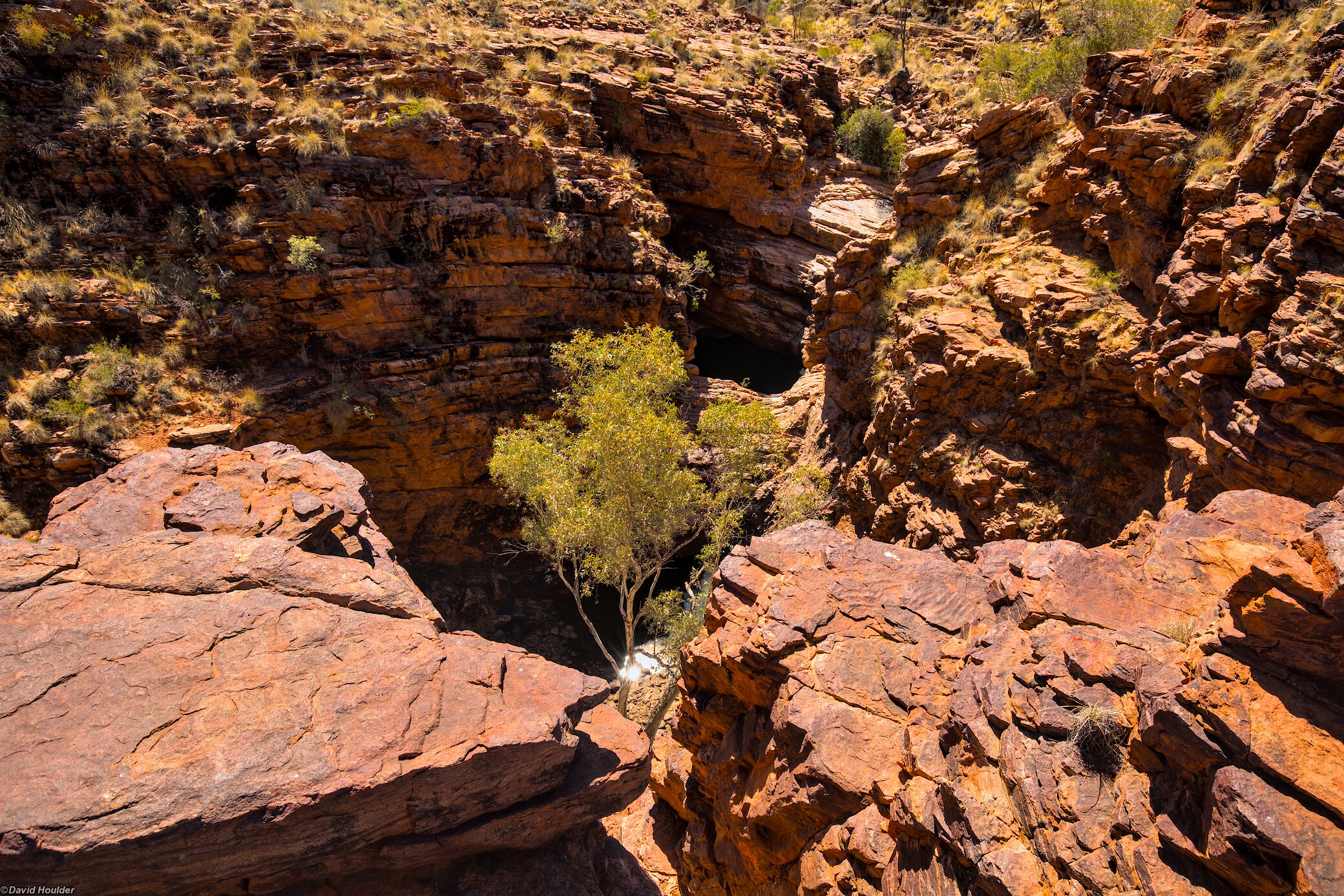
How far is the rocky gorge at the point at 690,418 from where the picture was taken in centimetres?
454

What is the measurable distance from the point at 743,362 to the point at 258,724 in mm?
19678

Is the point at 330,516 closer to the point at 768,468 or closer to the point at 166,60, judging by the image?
the point at 768,468

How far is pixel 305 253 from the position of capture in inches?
559

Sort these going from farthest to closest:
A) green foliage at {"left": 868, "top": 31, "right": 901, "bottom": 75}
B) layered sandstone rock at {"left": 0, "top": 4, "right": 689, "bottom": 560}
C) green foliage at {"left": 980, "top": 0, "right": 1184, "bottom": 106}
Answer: green foliage at {"left": 868, "top": 31, "right": 901, "bottom": 75}, layered sandstone rock at {"left": 0, "top": 4, "right": 689, "bottom": 560}, green foliage at {"left": 980, "top": 0, "right": 1184, "bottom": 106}

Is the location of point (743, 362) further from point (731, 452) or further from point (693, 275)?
point (731, 452)

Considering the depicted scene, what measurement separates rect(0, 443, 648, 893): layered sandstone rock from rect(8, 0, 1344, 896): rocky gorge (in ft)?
0.12

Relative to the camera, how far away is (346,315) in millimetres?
15172

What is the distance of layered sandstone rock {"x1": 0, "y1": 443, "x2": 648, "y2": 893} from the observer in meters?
4.36

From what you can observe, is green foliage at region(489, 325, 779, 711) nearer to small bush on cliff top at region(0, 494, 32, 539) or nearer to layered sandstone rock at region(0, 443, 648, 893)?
layered sandstone rock at region(0, 443, 648, 893)

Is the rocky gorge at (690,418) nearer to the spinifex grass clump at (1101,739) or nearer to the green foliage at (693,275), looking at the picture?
the spinifex grass clump at (1101,739)

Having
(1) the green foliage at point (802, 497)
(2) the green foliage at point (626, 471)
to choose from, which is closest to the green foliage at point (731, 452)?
(2) the green foliage at point (626, 471)

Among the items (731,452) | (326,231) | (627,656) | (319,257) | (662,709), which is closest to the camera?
(627,656)

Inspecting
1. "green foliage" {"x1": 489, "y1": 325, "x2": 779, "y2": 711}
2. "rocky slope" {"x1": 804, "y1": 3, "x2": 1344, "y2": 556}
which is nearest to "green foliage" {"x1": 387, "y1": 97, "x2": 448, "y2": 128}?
"green foliage" {"x1": 489, "y1": 325, "x2": 779, "y2": 711}

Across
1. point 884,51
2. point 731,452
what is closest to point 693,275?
point 731,452
